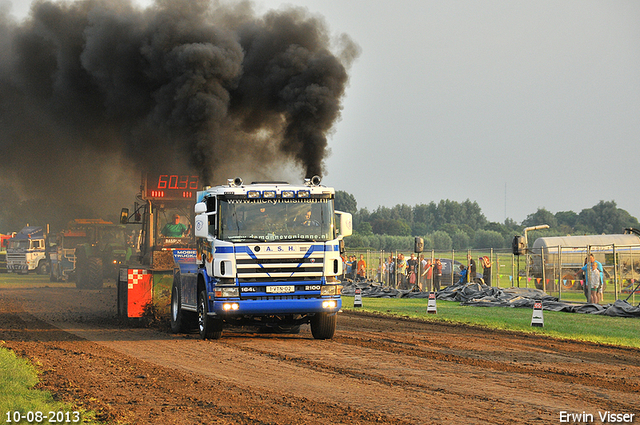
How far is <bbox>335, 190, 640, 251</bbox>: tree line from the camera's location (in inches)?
4053

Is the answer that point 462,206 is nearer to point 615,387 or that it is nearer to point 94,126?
point 94,126

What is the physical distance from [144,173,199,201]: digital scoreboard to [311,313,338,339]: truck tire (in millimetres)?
6445

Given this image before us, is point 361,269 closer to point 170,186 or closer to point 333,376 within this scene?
point 170,186

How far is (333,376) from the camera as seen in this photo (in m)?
9.32

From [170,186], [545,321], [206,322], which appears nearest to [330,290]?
[206,322]

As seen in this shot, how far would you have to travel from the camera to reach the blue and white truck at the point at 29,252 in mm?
49594

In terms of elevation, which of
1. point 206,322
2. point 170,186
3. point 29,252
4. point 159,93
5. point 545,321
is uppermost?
point 159,93

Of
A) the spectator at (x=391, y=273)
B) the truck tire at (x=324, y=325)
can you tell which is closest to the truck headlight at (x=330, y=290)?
the truck tire at (x=324, y=325)

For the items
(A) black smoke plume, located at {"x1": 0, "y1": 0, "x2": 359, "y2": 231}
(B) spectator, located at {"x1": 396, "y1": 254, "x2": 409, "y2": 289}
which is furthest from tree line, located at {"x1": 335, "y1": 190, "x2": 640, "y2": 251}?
(A) black smoke plume, located at {"x1": 0, "y1": 0, "x2": 359, "y2": 231}

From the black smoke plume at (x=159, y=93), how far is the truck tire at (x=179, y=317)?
16.0 feet

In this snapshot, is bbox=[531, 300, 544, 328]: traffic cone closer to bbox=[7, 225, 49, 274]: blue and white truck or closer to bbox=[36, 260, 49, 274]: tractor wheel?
bbox=[7, 225, 49, 274]: blue and white truck

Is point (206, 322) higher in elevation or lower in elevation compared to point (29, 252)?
lower

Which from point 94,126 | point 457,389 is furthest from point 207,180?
point 457,389

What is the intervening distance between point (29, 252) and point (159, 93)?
32.5 metres
